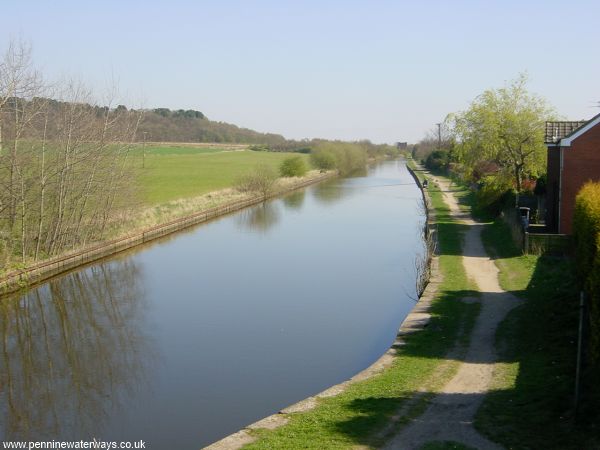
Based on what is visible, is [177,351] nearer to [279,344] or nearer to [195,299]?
[279,344]

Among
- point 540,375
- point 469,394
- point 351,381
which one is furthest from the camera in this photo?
point 351,381

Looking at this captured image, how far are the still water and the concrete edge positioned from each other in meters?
1.17

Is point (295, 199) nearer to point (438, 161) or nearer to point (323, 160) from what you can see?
point (438, 161)

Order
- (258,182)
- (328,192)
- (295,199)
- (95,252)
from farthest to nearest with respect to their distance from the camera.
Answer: (328,192)
(295,199)
(258,182)
(95,252)

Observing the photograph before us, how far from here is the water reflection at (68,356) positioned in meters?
12.5

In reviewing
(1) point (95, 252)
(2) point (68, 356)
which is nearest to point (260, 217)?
(1) point (95, 252)

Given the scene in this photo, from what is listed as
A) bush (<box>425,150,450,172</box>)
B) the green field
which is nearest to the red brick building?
the green field

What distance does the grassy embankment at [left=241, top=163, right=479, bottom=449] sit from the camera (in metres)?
9.32

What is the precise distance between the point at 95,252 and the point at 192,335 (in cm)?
1249

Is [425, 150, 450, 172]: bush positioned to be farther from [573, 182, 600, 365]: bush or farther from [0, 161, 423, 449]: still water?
[573, 182, 600, 365]: bush

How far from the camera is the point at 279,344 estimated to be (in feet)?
55.3

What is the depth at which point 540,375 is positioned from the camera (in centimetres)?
1131

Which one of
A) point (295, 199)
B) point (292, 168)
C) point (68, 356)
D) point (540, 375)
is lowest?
point (68, 356)

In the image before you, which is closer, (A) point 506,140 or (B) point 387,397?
(B) point 387,397
